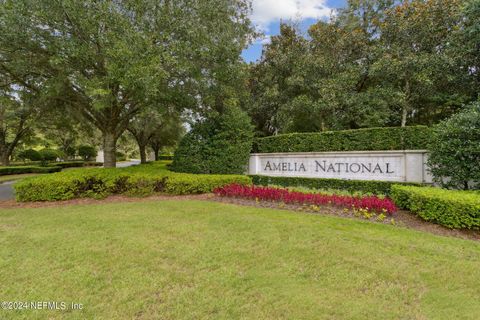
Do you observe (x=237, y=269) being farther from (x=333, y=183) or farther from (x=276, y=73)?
(x=276, y=73)

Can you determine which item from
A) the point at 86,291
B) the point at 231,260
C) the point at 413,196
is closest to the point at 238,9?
the point at 413,196

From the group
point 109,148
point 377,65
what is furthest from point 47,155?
point 377,65

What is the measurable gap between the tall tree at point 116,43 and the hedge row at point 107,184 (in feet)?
8.33

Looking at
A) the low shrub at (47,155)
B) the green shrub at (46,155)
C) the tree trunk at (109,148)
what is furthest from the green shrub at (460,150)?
the low shrub at (47,155)

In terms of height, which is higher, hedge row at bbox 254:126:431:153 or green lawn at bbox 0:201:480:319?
hedge row at bbox 254:126:431:153

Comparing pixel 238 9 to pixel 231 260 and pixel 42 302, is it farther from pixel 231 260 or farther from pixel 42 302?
pixel 42 302

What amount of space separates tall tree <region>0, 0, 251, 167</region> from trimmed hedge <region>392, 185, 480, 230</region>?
7158 mm

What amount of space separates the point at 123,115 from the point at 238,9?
7.00 meters

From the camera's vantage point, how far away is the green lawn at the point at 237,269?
2584mm

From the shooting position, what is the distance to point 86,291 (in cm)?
285

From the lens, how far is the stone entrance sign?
8078mm

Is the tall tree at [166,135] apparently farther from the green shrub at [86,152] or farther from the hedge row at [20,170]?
the green shrub at [86,152]

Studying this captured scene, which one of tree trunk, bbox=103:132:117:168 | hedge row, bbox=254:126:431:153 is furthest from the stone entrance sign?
tree trunk, bbox=103:132:117:168

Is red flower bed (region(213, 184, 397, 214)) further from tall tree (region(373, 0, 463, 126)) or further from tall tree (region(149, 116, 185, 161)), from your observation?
tall tree (region(149, 116, 185, 161))
